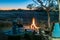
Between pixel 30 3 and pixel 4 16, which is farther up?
pixel 30 3

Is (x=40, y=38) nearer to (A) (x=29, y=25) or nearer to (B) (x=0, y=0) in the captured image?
(A) (x=29, y=25)

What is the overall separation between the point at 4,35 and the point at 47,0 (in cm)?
114

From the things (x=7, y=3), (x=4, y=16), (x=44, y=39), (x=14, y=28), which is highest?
(x=7, y=3)

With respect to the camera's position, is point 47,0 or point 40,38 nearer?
point 40,38

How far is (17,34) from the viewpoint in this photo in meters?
3.33

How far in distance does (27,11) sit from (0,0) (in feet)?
1.96

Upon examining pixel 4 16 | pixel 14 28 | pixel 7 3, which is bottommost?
pixel 14 28

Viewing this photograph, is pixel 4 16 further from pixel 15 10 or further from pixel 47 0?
pixel 47 0

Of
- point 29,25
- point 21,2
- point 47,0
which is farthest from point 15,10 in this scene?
point 47,0

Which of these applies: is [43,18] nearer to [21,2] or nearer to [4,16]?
[21,2]

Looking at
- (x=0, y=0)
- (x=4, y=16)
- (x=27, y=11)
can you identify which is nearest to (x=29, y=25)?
(x=27, y=11)

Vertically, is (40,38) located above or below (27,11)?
below

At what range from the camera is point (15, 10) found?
3.26 meters

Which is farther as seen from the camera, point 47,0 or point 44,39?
point 47,0
